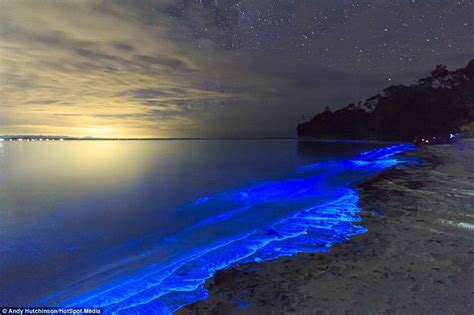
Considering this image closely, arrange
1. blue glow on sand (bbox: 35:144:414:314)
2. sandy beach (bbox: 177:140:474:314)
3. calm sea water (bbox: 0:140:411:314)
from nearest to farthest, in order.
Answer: sandy beach (bbox: 177:140:474:314) → blue glow on sand (bbox: 35:144:414:314) → calm sea water (bbox: 0:140:411:314)

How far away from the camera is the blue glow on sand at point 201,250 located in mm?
6469

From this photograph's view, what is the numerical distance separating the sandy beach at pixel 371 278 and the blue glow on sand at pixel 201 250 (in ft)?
1.95

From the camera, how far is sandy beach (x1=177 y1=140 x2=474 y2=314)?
5168 millimetres

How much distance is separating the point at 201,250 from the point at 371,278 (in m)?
5.48

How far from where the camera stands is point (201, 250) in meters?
9.86

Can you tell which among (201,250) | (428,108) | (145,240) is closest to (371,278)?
(201,250)

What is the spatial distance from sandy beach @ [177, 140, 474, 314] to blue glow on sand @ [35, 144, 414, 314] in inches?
23.4

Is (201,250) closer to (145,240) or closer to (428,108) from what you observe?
(145,240)

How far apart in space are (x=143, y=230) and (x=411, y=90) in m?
137

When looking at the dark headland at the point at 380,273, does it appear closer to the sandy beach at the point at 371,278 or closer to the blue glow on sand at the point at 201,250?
the sandy beach at the point at 371,278

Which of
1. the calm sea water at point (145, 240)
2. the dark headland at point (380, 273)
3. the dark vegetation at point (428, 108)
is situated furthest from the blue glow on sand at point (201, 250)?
the dark vegetation at point (428, 108)

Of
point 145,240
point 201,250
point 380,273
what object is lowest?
point 145,240

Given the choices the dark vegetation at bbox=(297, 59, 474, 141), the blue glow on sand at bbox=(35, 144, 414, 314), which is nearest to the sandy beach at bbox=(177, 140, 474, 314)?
the blue glow on sand at bbox=(35, 144, 414, 314)

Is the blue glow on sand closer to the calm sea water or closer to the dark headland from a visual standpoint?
the calm sea water
